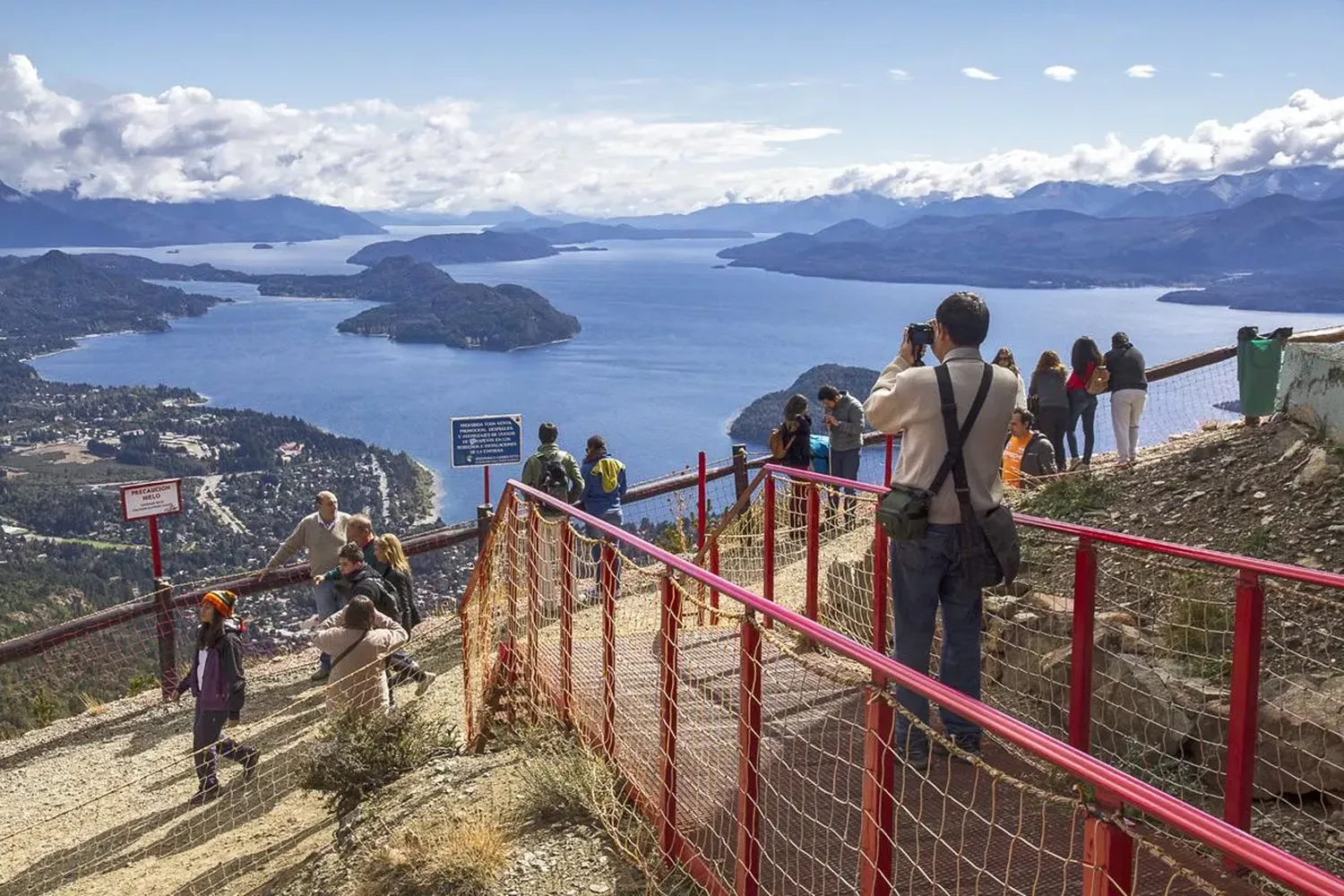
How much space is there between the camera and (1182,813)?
1.71 meters

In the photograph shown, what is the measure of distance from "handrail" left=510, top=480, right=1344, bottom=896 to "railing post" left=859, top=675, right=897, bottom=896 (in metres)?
0.09

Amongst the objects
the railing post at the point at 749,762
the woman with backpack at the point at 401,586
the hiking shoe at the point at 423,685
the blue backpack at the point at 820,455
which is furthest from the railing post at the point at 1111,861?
the blue backpack at the point at 820,455

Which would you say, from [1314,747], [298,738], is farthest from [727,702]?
[298,738]

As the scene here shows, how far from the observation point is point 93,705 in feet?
34.3

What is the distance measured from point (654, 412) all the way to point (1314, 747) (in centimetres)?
10633

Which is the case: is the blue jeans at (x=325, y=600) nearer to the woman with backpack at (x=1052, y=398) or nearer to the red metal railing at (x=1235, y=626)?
the red metal railing at (x=1235, y=626)

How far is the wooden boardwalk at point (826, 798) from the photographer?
10.4 ft

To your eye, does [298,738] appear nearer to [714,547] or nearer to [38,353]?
[714,547]

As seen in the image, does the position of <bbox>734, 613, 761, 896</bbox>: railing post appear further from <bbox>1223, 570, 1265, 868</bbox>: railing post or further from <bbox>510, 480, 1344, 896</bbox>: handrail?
<bbox>1223, 570, 1265, 868</bbox>: railing post

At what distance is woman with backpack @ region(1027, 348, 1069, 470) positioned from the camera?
1068cm

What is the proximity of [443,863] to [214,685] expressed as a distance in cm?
379

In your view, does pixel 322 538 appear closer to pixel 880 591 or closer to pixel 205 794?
pixel 205 794

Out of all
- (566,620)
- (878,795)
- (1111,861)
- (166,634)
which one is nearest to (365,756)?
(566,620)

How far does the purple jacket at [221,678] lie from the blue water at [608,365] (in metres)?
76.9
